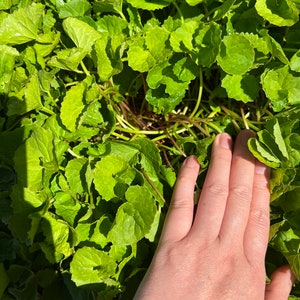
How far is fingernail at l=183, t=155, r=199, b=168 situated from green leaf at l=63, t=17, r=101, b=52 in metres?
0.30

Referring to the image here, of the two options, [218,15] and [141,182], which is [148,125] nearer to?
[141,182]

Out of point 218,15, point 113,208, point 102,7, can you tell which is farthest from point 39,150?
point 218,15

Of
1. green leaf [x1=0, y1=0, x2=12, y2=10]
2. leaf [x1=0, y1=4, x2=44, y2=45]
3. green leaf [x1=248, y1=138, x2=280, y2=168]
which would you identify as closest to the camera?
green leaf [x1=248, y1=138, x2=280, y2=168]

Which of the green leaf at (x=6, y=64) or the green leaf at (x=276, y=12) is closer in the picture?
the green leaf at (x=276, y=12)

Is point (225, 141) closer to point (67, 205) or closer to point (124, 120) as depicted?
point (124, 120)

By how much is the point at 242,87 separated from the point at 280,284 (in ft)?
1.31

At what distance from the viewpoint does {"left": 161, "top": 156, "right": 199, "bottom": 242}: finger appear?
103 centimetres

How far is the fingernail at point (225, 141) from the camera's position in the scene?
1059mm

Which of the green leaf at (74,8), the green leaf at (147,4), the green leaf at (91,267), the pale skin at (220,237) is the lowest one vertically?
the green leaf at (91,267)

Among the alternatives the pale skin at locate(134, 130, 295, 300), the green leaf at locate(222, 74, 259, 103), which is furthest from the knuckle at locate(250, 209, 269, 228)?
the green leaf at locate(222, 74, 259, 103)

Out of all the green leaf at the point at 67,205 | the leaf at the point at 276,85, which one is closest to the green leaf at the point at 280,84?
the leaf at the point at 276,85

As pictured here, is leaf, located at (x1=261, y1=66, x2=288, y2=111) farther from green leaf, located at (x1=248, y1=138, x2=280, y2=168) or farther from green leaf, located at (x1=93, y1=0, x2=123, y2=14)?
green leaf, located at (x1=93, y1=0, x2=123, y2=14)

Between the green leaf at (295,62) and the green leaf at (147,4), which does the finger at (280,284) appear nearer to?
the green leaf at (295,62)

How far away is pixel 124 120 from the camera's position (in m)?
1.13
